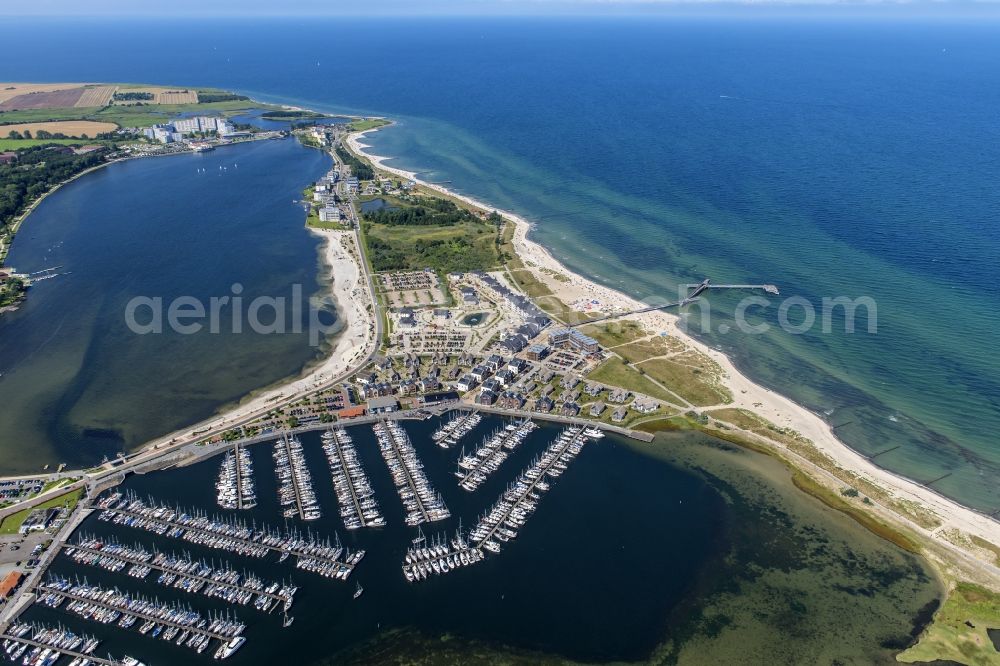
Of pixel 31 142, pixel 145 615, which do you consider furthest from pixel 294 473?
pixel 31 142

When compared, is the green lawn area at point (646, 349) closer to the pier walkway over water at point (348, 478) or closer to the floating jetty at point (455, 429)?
the floating jetty at point (455, 429)

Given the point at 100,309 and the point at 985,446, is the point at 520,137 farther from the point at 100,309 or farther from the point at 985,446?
the point at 985,446

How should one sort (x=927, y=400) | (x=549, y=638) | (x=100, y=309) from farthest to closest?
(x=100, y=309), (x=927, y=400), (x=549, y=638)

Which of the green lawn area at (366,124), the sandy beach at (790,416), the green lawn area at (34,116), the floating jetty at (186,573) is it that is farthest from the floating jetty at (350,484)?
the green lawn area at (34,116)

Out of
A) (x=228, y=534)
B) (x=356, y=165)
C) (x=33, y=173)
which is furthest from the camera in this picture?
(x=356, y=165)

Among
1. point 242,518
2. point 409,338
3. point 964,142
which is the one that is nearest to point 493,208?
point 409,338

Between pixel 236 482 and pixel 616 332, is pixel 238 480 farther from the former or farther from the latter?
pixel 616 332
